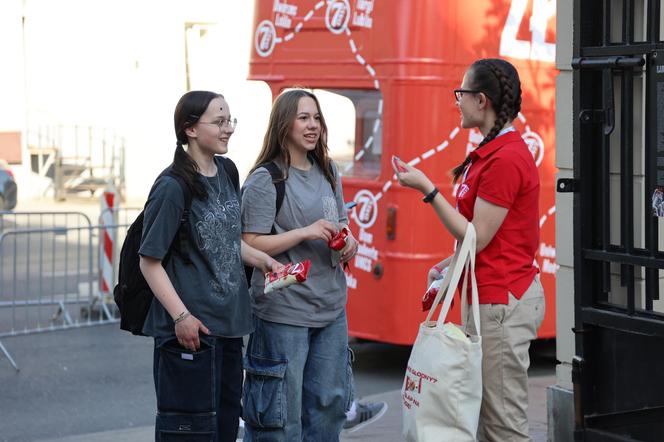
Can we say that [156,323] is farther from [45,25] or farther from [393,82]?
[45,25]

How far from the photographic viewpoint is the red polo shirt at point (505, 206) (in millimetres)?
4348

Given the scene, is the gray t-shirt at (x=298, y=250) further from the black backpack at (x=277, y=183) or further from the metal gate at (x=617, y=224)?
the metal gate at (x=617, y=224)

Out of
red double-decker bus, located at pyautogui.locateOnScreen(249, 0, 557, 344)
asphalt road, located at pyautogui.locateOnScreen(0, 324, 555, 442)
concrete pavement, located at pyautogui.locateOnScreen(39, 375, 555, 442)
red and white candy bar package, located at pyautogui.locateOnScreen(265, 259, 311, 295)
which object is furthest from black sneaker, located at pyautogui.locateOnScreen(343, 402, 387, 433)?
red and white candy bar package, located at pyautogui.locateOnScreen(265, 259, 311, 295)

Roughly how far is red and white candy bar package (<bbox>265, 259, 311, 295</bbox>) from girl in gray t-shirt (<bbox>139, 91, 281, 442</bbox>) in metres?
0.10

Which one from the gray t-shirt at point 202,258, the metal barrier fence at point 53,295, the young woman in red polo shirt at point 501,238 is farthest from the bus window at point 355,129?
the young woman in red polo shirt at point 501,238

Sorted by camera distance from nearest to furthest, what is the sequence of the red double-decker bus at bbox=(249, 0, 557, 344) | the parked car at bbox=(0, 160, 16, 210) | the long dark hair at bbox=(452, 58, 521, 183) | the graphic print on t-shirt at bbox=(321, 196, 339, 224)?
the long dark hair at bbox=(452, 58, 521, 183) → the graphic print on t-shirt at bbox=(321, 196, 339, 224) → the red double-decker bus at bbox=(249, 0, 557, 344) → the parked car at bbox=(0, 160, 16, 210)

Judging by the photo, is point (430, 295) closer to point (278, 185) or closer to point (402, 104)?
point (278, 185)

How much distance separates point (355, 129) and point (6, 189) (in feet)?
34.3

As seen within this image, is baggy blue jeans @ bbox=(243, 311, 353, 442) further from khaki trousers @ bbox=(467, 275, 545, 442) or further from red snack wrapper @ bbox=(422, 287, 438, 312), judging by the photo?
khaki trousers @ bbox=(467, 275, 545, 442)

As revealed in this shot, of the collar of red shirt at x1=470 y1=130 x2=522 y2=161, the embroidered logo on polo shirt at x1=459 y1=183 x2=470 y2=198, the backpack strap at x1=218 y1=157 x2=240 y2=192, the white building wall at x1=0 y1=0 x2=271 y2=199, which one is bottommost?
the embroidered logo on polo shirt at x1=459 y1=183 x2=470 y2=198

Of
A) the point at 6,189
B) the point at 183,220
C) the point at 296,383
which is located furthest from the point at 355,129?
the point at 6,189

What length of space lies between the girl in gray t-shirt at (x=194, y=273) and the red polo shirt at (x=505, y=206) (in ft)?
2.97

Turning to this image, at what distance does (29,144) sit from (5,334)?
510 inches

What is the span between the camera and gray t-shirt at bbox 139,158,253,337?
14.9 feet
